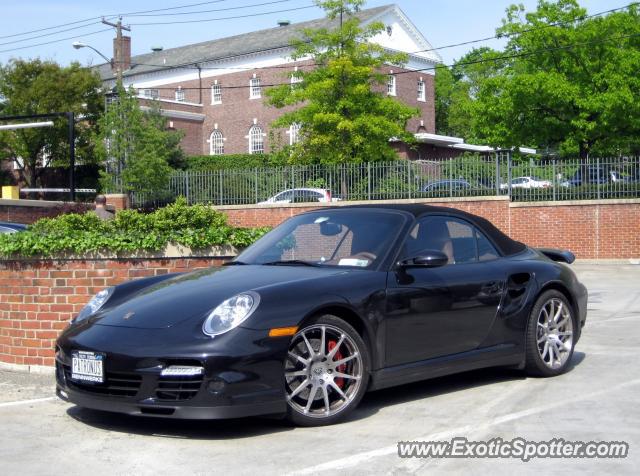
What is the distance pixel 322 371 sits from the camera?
235 inches

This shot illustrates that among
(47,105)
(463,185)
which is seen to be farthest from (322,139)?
(47,105)

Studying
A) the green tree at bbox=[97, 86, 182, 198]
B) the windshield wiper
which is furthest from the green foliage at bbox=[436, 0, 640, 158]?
the windshield wiper

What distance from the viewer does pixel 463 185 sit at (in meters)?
28.3

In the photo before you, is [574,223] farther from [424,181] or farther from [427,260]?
[427,260]

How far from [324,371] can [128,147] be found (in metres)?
33.3

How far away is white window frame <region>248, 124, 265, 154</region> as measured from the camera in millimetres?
57938

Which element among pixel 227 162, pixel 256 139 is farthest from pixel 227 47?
pixel 227 162

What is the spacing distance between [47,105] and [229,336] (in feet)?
165

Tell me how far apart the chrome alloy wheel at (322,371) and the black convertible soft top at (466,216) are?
57.4 inches

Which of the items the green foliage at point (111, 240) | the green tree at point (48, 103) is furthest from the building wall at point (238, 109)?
the green foliage at point (111, 240)

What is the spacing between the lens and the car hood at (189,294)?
19.4 ft

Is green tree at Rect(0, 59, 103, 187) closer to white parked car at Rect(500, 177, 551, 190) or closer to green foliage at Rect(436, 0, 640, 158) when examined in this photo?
green foliage at Rect(436, 0, 640, 158)

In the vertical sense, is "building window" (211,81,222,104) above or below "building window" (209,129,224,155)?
above

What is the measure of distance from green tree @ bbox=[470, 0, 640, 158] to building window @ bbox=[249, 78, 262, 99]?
2028 cm
